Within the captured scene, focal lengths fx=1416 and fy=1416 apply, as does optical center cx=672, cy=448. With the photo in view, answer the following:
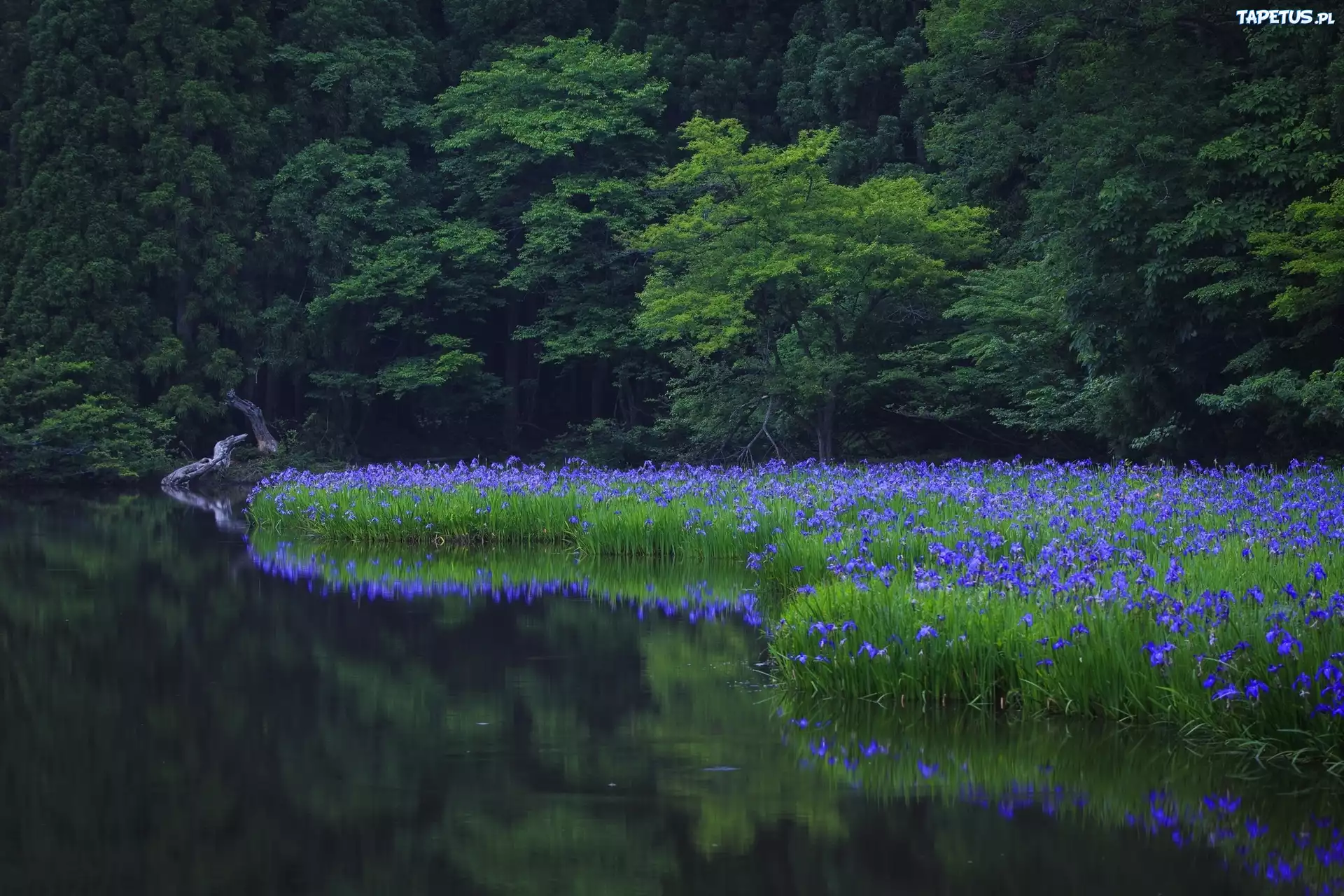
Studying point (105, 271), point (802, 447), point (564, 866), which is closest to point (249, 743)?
point (564, 866)

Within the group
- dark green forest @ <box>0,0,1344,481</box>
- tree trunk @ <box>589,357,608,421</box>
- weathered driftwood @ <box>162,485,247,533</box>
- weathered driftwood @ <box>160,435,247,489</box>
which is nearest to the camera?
dark green forest @ <box>0,0,1344,481</box>

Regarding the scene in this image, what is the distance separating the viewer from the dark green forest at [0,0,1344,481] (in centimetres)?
1744

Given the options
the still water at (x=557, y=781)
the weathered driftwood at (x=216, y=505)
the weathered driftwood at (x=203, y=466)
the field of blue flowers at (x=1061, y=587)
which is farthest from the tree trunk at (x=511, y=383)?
the still water at (x=557, y=781)

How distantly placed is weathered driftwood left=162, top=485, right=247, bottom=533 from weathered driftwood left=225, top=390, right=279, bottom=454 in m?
2.68

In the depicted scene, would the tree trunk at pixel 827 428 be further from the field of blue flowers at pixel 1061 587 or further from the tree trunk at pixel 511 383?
the tree trunk at pixel 511 383

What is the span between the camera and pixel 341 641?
9.36 m

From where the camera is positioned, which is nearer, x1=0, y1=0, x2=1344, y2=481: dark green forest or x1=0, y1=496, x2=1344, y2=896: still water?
x1=0, y1=496, x2=1344, y2=896: still water

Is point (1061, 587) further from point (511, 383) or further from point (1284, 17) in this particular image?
point (511, 383)

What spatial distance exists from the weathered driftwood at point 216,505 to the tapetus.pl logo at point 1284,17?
46.4 feet

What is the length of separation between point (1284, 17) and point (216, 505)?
17.8 metres

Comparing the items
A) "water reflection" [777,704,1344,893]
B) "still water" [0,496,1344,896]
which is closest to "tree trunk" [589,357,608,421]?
"still water" [0,496,1344,896]

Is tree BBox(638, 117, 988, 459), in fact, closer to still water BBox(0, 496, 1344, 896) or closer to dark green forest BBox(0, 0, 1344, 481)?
dark green forest BBox(0, 0, 1344, 481)

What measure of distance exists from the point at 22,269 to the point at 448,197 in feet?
32.6

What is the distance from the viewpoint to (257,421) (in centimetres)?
3172
